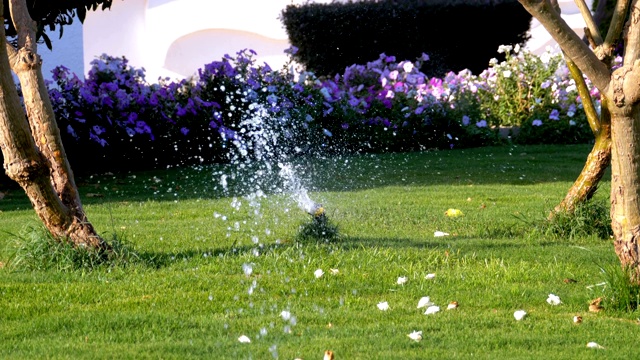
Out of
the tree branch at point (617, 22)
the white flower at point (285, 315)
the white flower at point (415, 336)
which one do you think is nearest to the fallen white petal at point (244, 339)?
the white flower at point (285, 315)

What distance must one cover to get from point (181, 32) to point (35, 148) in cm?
1293

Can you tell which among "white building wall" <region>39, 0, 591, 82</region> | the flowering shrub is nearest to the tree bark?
the flowering shrub

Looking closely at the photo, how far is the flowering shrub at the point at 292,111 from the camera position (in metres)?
9.45

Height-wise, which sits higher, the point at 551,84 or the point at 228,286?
the point at 551,84

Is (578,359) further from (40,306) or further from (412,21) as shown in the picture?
(412,21)

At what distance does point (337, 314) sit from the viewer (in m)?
3.80

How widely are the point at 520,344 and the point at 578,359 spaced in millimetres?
233

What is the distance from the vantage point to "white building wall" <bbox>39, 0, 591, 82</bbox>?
Answer: 16.9 metres

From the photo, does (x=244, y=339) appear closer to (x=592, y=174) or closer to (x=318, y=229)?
(x=318, y=229)

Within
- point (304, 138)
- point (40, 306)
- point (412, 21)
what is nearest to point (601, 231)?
point (40, 306)

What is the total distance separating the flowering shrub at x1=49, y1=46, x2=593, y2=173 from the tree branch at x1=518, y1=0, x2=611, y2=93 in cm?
606

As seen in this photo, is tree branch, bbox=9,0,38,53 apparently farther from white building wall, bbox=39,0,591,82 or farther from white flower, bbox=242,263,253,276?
white building wall, bbox=39,0,591,82

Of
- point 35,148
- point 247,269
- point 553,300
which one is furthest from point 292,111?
point 553,300

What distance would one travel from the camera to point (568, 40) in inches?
148
